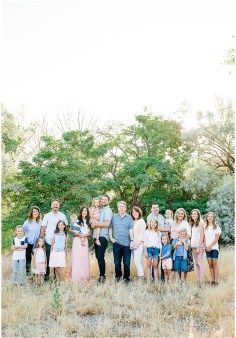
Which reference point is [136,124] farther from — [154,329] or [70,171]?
[154,329]

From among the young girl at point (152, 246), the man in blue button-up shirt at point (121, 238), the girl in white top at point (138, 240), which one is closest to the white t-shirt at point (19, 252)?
the man in blue button-up shirt at point (121, 238)

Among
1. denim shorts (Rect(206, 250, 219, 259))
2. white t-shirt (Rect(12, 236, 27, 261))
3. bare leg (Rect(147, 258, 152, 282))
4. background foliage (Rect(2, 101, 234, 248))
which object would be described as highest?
background foliage (Rect(2, 101, 234, 248))

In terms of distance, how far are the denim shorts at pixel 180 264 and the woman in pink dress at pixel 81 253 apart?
1.93 metres

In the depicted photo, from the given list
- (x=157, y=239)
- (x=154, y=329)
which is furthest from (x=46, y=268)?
(x=154, y=329)

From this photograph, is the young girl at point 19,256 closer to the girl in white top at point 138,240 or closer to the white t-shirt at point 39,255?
the white t-shirt at point 39,255

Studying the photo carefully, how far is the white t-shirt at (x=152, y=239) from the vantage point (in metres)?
10.1

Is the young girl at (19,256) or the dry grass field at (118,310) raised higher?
the young girl at (19,256)

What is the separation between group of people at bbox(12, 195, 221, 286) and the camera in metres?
10.1

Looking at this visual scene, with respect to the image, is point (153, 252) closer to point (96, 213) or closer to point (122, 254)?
point (122, 254)

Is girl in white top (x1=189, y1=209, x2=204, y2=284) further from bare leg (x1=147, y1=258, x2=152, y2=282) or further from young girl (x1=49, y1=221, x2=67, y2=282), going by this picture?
young girl (x1=49, y1=221, x2=67, y2=282)

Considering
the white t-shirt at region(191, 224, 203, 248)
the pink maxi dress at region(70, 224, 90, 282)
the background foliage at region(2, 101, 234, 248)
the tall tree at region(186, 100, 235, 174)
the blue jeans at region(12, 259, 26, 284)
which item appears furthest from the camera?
the tall tree at region(186, 100, 235, 174)

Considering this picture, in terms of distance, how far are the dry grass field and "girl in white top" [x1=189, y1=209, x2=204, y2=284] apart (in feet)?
1.48

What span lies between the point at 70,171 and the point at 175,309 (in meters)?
7.89

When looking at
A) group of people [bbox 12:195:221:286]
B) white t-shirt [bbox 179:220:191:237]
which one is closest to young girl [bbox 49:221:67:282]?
group of people [bbox 12:195:221:286]
